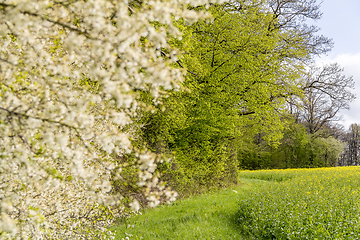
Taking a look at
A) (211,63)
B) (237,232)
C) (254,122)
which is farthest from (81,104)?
(254,122)

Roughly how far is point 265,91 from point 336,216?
27.0ft

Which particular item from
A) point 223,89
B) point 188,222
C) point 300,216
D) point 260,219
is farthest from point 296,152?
point 300,216

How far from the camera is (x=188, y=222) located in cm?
857

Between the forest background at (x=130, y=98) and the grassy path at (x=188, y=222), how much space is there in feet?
2.57

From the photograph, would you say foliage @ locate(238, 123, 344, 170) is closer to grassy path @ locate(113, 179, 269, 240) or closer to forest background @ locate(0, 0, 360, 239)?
forest background @ locate(0, 0, 360, 239)

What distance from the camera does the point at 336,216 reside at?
6.52 m

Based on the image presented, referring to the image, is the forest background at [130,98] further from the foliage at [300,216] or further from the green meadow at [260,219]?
the foliage at [300,216]

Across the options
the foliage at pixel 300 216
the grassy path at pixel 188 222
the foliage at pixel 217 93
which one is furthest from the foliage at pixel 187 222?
the foliage at pixel 217 93

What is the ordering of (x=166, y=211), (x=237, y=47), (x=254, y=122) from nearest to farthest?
(x=166, y=211), (x=237, y=47), (x=254, y=122)

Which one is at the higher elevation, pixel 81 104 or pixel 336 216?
A: pixel 81 104

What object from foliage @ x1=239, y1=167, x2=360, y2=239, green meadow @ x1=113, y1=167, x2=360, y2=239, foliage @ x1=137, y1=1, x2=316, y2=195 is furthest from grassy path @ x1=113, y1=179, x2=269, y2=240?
foliage @ x1=137, y1=1, x2=316, y2=195

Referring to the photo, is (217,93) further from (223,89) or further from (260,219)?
(260,219)

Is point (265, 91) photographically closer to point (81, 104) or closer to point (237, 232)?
point (237, 232)

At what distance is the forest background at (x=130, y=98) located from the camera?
2406 millimetres
